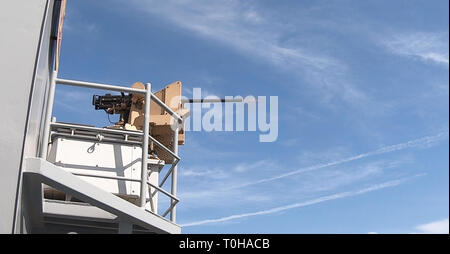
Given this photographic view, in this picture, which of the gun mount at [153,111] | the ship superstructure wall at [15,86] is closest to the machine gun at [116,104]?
the gun mount at [153,111]

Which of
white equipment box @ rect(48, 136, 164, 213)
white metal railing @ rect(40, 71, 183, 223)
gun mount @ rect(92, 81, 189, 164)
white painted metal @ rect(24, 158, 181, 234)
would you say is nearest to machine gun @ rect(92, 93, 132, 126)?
gun mount @ rect(92, 81, 189, 164)

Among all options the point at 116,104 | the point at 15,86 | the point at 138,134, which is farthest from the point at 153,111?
the point at 15,86

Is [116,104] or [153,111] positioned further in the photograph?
[116,104]

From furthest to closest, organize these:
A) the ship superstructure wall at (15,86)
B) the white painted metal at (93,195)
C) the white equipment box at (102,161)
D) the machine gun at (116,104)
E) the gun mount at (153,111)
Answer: the machine gun at (116,104), the gun mount at (153,111), the white equipment box at (102,161), the white painted metal at (93,195), the ship superstructure wall at (15,86)

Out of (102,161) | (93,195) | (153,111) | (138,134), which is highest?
(153,111)

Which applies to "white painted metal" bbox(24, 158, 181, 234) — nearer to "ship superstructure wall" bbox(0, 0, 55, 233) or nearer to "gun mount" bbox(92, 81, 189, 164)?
"ship superstructure wall" bbox(0, 0, 55, 233)

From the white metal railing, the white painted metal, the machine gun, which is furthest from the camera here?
the machine gun

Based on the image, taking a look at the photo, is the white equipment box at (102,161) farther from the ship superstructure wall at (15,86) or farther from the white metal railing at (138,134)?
the ship superstructure wall at (15,86)

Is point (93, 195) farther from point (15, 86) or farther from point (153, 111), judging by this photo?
point (153, 111)

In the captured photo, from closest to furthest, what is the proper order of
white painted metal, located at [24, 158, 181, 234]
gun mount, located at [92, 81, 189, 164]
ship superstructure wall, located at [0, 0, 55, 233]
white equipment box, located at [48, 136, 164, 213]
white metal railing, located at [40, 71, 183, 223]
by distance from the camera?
ship superstructure wall, located at [0, 0, 55, 233] → white painted metal, located at [24, 158, 181, 234] → white metal railing, located at [40, 71, 183, 223] → white equipment box, located at [48, 136, 164, 213] → gun mount, located at [92, 81, 189, 164]

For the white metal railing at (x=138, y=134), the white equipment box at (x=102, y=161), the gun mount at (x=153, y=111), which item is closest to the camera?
the white metal railing at (x=138, y=134)

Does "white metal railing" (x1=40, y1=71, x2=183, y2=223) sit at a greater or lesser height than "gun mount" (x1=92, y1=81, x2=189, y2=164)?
lesser
